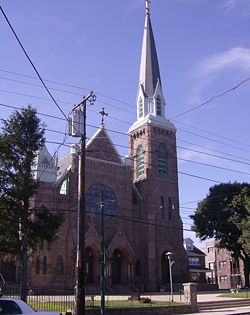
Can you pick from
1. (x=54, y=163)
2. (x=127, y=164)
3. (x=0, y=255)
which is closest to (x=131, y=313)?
(x=0, y=255)

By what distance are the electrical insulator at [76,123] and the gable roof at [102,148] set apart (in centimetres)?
A: 3216

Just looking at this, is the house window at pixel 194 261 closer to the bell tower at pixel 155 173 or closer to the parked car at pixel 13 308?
the bell tower at pixel 155 173

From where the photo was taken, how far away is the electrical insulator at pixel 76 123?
21.3 meters

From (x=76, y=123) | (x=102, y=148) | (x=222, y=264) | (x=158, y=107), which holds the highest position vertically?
(x=158, y=107)

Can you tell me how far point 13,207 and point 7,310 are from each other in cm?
1489

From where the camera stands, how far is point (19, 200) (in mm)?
26359

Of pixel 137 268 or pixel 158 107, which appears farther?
pixel 158 107

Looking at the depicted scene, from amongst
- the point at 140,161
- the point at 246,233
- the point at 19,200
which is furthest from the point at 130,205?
the point at 19,200

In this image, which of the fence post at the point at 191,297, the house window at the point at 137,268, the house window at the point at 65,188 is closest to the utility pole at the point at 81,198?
the fence post at the point at 191,297

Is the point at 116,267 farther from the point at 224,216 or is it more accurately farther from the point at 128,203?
the point at 224,216

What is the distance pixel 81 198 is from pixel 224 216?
127 feet

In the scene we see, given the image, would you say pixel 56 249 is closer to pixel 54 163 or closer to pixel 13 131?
pixel 54 163

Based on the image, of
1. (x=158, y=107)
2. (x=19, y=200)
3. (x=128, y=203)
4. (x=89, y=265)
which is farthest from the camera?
(x=158, y=107)

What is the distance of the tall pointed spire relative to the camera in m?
63.2
